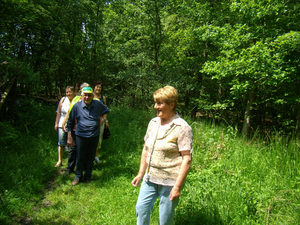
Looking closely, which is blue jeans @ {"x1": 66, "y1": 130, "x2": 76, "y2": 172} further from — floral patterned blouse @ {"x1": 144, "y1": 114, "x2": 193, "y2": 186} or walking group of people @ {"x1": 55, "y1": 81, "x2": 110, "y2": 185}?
floral patterned blouse @ {"x1": 144, "y1": 114, "x2": 193, "y2": 186}

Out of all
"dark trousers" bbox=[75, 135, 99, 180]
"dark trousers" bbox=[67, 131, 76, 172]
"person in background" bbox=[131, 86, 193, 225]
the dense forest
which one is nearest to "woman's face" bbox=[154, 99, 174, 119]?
"person in background" bbox=[131, 86, 193, 225]

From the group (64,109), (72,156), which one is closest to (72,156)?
(72,156)

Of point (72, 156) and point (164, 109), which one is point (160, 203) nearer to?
point (164, 109)

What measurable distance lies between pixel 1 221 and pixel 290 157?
499cm

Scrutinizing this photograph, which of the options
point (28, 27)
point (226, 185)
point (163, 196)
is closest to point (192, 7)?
point (28, 27)

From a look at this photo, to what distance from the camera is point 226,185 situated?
10.3 feet

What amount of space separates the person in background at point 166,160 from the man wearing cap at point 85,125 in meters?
1.93

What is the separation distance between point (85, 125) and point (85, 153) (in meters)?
0.55

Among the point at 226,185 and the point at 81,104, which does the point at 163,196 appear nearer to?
the point at 226,185

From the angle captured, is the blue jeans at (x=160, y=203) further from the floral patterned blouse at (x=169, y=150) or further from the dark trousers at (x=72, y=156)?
the dark trousers at (x=72, y=156)

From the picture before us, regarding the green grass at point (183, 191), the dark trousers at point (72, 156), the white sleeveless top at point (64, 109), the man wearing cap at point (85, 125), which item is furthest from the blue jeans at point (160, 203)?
the white sleeveless top at point (64, 109)

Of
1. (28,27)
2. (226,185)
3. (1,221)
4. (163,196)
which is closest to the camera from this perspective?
(163,196)

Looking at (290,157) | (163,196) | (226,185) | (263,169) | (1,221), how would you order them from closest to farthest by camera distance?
1. (163,196)
2. (1,221)
3. (226,185)
4. (263,169)
5. (290,157)

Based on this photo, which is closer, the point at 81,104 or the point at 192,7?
the point at 81,104
